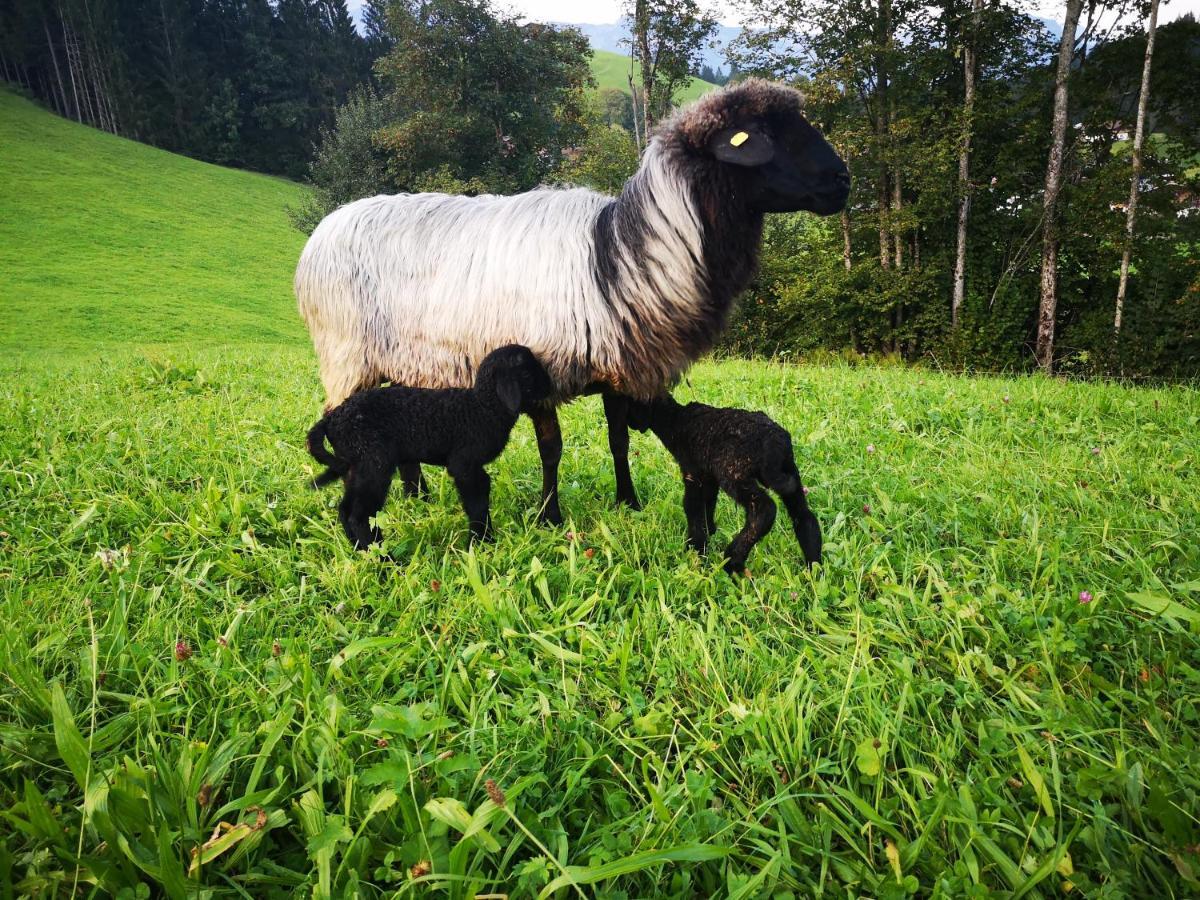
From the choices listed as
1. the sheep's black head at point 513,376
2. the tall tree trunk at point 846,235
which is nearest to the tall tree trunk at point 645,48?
the tall tree trunk at point 846,235

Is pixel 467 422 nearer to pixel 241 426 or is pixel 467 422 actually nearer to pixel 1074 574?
pixel 1074 574

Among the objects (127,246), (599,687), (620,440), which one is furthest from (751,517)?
(127,246)

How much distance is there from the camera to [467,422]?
3006mm

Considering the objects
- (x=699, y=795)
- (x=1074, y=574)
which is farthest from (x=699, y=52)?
(x=699, y=795)

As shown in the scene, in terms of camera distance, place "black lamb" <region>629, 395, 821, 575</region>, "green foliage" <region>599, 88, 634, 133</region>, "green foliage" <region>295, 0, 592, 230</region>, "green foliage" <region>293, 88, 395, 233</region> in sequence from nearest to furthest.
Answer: "black lamb" <region>629, 395, 821, 575</region> → "green foliage" <region>295, 0, 592, 230</region> → "green foliage" <region>293, 88, 395, 233</region> → "green foliage" <region>599, 88, 634, 133</region>

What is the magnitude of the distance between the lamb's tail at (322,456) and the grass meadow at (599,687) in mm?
322

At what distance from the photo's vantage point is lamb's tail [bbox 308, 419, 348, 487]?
2.90m

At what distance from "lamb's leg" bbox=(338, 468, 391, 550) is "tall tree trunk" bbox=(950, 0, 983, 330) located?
13759 millimetres

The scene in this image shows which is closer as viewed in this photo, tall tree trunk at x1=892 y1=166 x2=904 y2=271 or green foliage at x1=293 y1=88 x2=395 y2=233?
tall tree trunk at x1=892 y1=166 x2=904 y2=271

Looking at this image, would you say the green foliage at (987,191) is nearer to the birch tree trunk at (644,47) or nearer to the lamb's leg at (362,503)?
the birch tree trunk at (644,47)

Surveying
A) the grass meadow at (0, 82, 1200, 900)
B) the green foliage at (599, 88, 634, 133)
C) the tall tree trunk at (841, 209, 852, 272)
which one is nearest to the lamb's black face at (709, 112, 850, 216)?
the grass meadow at (0, 82, 1200, 900)

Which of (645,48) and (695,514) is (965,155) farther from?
(695,514)

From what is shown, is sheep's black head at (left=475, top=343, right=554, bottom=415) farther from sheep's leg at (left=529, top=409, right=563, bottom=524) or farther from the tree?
the tree

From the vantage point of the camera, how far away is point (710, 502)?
315 centimetres
